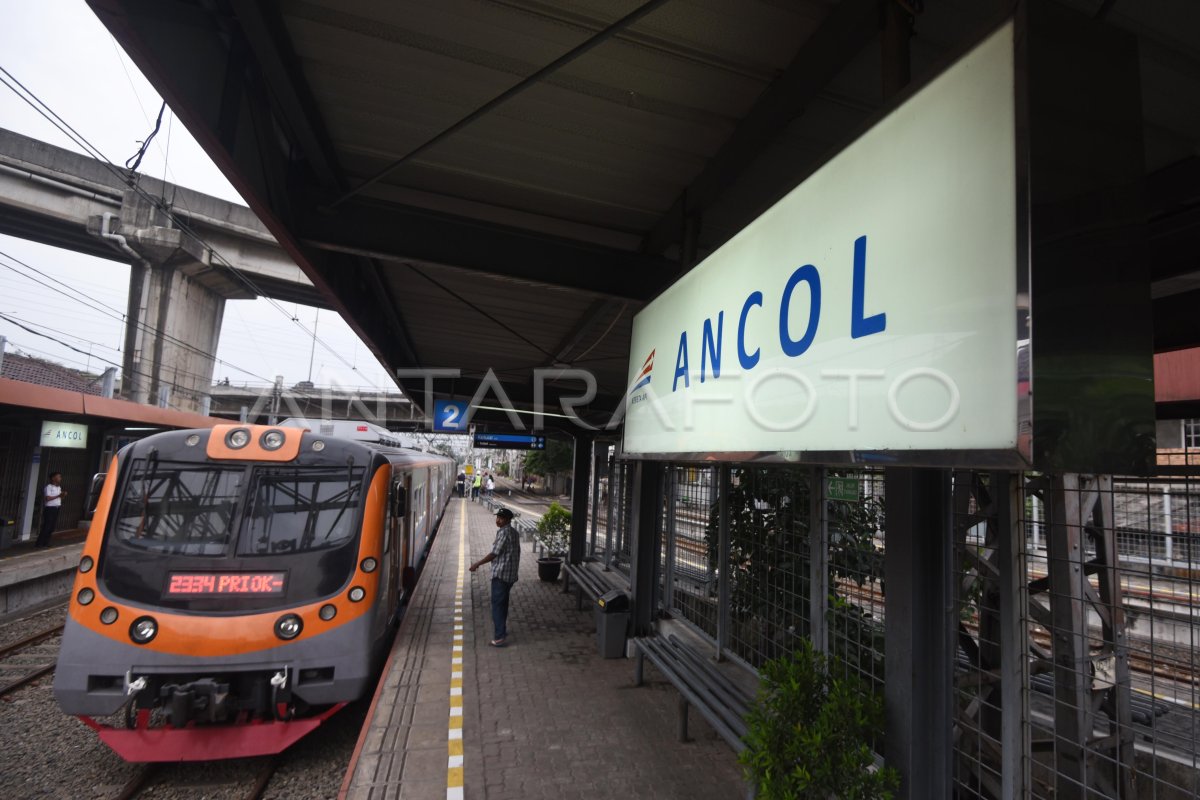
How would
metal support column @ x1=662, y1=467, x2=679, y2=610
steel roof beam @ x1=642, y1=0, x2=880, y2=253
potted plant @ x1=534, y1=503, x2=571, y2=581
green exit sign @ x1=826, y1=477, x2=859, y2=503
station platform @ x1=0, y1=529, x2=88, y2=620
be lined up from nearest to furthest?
steel roof beam @ x1=642, y1=0, x2=880, y2=253 → green exit sign @ x1=826, y1=477, x2=859, y2=503 → metal support column @ x1=662, y1=467, x2=679, y2=610 → station platform @ x1=0, y1=529, x2=88, y2=620 → potted plant @ x1=534, y1=503, x2=571, y2=581

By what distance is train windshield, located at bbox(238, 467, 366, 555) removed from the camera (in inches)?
190

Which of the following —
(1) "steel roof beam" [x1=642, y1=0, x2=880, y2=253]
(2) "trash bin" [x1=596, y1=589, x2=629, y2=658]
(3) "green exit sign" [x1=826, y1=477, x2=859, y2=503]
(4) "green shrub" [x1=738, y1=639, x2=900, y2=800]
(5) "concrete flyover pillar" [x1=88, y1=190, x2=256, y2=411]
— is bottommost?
(2) "trash bin" [x1=596, y1=589, x2=629, y2=658]

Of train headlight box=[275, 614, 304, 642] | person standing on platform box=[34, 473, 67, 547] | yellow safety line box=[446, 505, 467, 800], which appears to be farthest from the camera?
person standing on platform box=[34, 473, 67, 547]

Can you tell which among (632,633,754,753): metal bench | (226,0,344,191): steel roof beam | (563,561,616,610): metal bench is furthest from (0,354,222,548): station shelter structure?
(632,633,754,753): metal bench

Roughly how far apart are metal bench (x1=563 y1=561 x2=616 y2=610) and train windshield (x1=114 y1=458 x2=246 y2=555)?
408 cm

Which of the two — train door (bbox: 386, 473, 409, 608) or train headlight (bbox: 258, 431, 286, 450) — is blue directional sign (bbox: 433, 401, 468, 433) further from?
train headlight (bbox: 258, 431, 286, 450)

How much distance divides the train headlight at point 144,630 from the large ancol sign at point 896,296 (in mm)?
4343

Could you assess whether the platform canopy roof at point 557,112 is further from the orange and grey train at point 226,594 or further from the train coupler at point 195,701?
the train coupler at point 195,701

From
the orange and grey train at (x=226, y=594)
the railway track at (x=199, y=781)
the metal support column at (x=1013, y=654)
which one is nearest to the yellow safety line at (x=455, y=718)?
the orange and grey train at (x=226, y=594)

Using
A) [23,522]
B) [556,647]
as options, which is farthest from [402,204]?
[23,522]

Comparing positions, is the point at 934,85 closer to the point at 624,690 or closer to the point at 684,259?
the point at 684,259

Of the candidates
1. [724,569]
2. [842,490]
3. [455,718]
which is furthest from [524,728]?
[842,490]

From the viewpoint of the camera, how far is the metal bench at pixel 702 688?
3.78 m

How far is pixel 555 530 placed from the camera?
1328 cm
